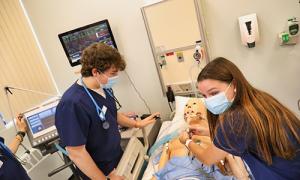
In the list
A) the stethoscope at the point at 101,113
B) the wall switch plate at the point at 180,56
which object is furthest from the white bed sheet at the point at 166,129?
the wall switch plate at the point at 180,56

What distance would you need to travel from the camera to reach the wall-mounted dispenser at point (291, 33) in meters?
1.81

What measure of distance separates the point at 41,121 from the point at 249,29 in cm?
187

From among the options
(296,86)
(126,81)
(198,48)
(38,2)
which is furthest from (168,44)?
(38,2)

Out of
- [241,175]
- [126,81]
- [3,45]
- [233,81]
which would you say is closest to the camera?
[233,81]

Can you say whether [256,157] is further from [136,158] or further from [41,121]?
[41,121]

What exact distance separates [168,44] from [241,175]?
130 centimetres

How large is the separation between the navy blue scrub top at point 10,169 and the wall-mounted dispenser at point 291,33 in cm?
208

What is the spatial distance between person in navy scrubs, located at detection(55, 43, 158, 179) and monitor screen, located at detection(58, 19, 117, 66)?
3.07 feet

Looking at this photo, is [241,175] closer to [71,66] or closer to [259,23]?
[259,23]

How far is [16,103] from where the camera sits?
2.47m

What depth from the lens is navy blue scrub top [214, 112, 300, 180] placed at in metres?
0.95

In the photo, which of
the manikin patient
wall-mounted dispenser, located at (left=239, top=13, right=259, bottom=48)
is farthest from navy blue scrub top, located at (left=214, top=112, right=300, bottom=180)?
wall-mounted dispenser, located at (left=239, top=13, right=259, bottom=48)

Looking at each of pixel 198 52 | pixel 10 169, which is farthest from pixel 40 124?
pixel 198 52

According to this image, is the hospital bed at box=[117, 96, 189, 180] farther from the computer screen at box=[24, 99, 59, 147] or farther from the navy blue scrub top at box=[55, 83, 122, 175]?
the computer screen at box=[24, 99, 59, 147]
